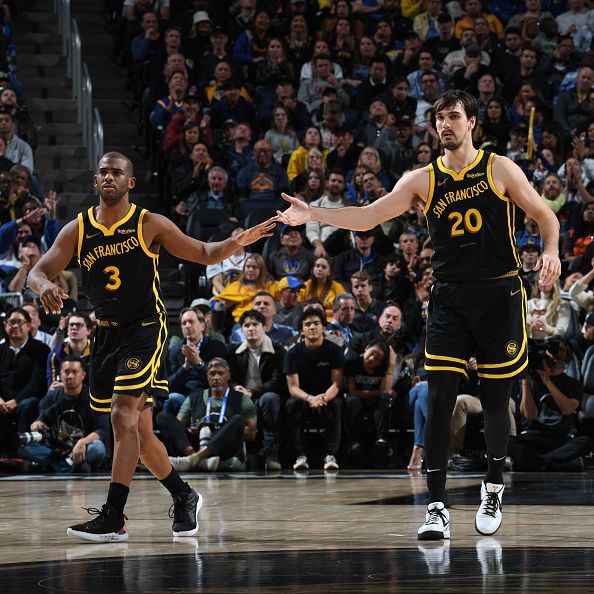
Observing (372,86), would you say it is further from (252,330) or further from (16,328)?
(16,328)

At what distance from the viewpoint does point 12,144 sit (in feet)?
43.4

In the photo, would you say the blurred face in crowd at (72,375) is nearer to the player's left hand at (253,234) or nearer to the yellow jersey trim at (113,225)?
the yellow jersey trim at (113,225)

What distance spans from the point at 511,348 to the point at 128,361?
5.68 feet

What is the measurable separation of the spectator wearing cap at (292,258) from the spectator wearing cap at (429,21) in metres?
5.44

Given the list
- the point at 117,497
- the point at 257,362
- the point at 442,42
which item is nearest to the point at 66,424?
the point at 257,362

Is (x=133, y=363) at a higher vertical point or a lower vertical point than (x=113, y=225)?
lower

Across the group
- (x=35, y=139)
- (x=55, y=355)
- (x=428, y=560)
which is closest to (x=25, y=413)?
(x=55, y=355)

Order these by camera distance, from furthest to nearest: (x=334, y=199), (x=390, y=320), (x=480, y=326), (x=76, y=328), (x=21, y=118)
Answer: (x=21, y=118), (x=334, y=199), (x=390, y=320), (x=76, y=328), (x=480, y=326)

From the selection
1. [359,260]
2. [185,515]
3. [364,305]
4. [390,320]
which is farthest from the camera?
[359,260]

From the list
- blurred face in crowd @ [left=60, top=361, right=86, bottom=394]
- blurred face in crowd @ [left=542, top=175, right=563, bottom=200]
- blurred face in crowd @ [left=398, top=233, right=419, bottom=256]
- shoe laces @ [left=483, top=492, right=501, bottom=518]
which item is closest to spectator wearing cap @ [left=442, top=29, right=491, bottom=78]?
blurred face in crowd @ [left=542, top=175, right=563, bottom=200]

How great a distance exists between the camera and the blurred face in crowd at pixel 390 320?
1077 centimetres

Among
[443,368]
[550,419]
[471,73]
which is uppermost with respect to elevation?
[471,73]

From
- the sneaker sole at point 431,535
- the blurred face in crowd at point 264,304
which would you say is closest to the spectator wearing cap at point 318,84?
the blurred face in crowd at point 264,304

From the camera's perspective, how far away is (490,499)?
548 centimetres
